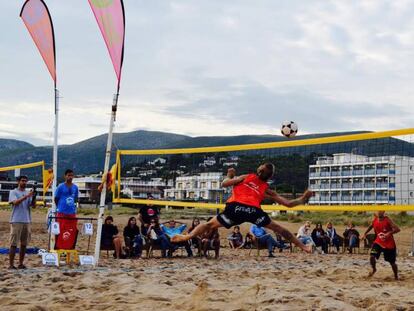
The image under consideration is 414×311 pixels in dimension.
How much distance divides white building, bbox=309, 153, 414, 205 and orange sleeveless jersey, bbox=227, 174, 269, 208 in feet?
15.9

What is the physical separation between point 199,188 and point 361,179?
3376mm

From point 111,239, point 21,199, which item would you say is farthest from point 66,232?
point 111,239

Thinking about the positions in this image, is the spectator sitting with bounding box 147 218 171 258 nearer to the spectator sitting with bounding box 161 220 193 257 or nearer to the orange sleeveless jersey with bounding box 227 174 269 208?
the spectator sitting with bounding box 161 220 193 257

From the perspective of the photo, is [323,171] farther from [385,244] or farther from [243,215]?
[243,215]

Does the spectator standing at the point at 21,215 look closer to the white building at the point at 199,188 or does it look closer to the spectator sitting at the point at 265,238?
the white building at the point at 199,188

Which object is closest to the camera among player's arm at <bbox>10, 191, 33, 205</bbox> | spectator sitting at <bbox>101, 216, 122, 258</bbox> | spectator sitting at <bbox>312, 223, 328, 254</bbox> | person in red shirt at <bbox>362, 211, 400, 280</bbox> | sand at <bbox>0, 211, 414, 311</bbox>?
sand at <bbox>0, 211, 414, 311</bbox>

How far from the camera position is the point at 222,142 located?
160875 mm

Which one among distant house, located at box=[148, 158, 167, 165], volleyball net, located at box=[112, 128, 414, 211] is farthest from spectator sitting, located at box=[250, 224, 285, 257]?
distant house, located at box=[148, 158, 167, 165]

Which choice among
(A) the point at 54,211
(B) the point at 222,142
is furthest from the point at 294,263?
(B) the point at 222,142

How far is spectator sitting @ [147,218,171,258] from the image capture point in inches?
404

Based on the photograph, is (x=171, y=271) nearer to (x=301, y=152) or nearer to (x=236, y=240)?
(x=301, y=152)

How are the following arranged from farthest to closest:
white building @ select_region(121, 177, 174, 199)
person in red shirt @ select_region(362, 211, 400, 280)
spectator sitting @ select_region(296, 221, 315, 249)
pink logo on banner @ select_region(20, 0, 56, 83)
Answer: white building @ select_region(121, 177, 174, 199) < spectator sitting @ select_region(296, 221, 315, 249) < pink logo on banner @ select_region(20, 0, 56, 83) < person in red shirt @ select_region(362, 211, 400, 280)

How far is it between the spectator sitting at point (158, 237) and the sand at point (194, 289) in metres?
2.08

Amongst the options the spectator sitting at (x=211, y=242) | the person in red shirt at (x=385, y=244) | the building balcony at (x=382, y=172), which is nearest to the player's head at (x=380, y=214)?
the person in red shirt at (x=385, y=244)
